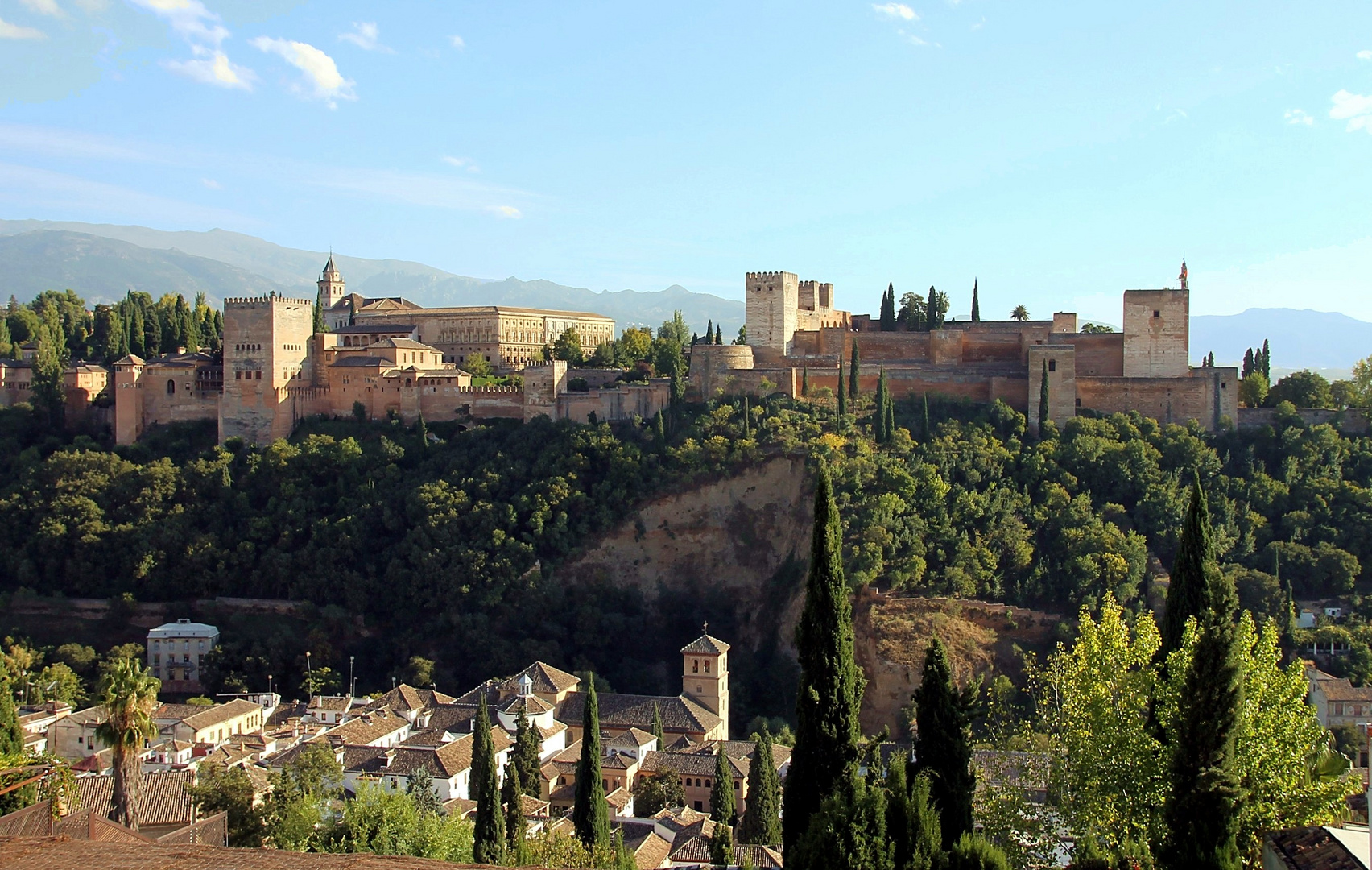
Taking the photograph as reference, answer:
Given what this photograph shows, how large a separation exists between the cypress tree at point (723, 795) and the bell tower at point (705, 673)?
791cm

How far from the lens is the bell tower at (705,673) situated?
36250 millimetres

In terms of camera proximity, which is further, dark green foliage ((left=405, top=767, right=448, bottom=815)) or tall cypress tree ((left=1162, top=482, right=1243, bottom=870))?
dark green foliage ((left=405, top=767, right=448, bottom=815))

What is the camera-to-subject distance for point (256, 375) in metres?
50.2

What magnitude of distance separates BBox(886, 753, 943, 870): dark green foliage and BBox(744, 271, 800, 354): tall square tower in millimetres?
36554

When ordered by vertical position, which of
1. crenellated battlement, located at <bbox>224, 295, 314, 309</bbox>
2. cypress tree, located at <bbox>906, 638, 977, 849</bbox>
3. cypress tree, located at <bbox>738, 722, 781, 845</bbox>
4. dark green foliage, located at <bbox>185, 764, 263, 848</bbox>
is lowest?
cypress tree, located at <bbox>738, 722, 781, 845</bbox>

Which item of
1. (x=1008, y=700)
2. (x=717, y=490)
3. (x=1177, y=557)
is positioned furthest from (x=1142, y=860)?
(x=717, y=490)

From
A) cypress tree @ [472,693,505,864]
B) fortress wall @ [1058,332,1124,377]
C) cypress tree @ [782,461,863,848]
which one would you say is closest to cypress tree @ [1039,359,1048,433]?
fortress wall @ [1058,332,1124,377]

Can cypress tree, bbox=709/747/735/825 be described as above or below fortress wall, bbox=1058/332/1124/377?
below

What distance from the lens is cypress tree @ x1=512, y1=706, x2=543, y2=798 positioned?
2842 centimetres

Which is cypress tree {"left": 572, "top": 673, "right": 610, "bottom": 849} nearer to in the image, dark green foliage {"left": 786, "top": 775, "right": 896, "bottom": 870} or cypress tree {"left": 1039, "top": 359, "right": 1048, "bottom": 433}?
dark green foliage {"left": 786, "top": 775, "right": 896, "bottom": 870}

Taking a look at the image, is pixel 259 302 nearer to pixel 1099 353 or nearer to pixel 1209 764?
pixel 1099 353

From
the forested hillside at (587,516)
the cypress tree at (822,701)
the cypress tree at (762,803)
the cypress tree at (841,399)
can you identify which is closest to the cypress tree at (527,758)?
the cypress tree at (762,803)

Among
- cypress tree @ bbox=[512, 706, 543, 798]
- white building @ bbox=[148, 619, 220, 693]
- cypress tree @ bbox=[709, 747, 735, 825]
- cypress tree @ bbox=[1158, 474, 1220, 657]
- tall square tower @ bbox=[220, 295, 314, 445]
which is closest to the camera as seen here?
cypress tree @ bbox=[1158, 474, 1220, 657]

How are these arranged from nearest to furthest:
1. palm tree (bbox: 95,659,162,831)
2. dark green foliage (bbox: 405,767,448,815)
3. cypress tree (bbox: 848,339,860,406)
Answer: palm tree (bbox: 95,659,162,831), dark green foliage (bbox: 405,767,448,815), cypress tree (bbox: 848,339,860,406)
